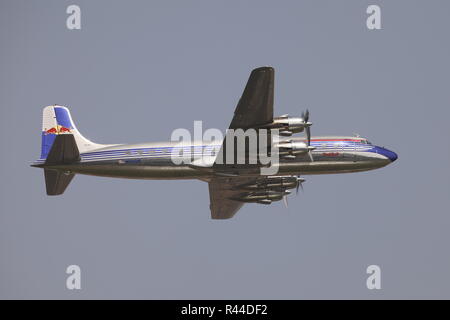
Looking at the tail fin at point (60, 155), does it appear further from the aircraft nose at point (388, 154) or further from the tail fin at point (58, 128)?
the aircraft nose at point (388, 154)

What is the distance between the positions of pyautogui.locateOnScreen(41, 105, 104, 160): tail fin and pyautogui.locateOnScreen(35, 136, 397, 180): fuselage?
4.59 feet

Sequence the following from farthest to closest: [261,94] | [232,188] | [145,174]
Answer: [232,188] → [145,174] → [261,94]

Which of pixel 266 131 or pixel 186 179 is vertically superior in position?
pixel 266 131

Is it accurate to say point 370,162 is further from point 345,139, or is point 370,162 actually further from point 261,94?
point 261,94

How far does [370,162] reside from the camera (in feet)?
152

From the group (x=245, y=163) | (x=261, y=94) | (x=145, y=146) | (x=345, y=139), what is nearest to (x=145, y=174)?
(x=145, y=146)

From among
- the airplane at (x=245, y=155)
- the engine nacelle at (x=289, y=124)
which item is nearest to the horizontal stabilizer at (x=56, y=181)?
the airplane at (x=245, y=155)

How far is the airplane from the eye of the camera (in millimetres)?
41656

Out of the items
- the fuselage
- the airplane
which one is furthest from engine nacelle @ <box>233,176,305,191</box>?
the fuselage

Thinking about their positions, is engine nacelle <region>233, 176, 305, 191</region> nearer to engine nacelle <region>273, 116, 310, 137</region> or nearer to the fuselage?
the fuselage

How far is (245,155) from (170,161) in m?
4.47

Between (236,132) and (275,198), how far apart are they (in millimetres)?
6370

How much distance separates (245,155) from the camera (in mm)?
43625

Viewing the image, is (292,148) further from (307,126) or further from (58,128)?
(58,128)
